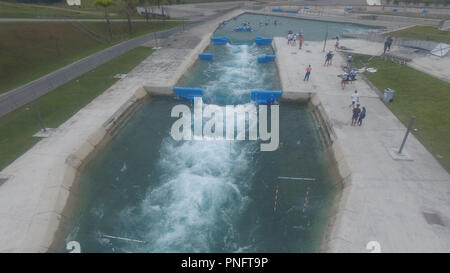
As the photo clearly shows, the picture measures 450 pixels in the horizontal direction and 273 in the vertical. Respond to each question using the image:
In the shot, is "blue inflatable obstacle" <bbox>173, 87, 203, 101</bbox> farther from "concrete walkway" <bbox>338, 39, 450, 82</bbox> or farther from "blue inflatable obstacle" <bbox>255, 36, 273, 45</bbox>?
"blue inflatable obstacle" <bbox>255, 36, 273, 45</bbox>

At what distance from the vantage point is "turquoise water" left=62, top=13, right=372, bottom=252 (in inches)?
512

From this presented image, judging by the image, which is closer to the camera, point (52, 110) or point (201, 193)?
point (201, 193)

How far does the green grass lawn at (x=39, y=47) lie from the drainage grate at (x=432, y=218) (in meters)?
33.0

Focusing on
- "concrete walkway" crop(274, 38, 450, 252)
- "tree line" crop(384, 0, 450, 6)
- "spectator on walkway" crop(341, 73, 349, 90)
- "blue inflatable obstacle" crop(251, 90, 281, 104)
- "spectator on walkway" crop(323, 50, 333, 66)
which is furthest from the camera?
"tree line" crop(384, 0, 450, 6)

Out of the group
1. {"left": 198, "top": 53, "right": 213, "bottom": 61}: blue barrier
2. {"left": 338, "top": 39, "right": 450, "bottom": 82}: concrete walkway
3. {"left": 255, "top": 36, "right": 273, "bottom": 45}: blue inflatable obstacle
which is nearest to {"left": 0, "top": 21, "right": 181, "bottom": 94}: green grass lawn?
{"left": 198, "top": 53, "right": 213, "bottom": 61}: blue barrier

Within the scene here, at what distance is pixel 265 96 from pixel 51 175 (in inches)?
761

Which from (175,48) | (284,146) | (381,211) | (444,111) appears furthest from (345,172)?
(175,48)

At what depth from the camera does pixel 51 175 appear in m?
14.9

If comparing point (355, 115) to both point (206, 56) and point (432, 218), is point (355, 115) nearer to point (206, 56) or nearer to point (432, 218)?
point (432, 218)

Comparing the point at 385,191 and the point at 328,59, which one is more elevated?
the point at 328,59

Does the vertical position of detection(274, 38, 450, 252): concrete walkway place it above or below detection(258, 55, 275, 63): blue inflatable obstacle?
below

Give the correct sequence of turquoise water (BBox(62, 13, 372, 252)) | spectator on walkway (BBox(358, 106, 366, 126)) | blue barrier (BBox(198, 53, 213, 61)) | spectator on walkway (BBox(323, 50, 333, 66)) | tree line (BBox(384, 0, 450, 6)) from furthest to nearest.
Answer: tree line (BBox(384, 0, 450, 6))
blue barrier (BBox(198, 53, 213, 61))
spectator on walkway (BBox(323, 50, 333, 66))
spectator on walkway (BBox(358, 106, 366, 126))
turquoise water (BBox(62, 13, 372, 252))

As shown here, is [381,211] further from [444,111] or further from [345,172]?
[444,111]

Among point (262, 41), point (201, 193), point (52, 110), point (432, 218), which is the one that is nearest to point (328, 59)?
point (262, 41)
